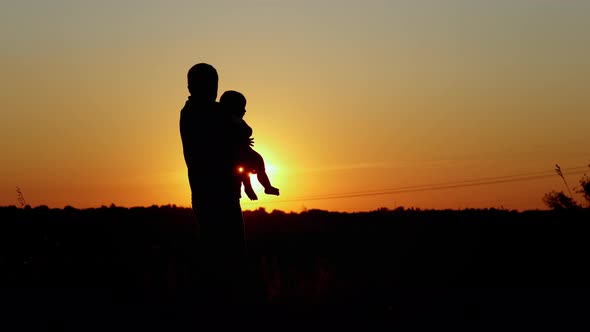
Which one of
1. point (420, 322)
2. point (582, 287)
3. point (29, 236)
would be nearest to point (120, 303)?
point (420, 322)

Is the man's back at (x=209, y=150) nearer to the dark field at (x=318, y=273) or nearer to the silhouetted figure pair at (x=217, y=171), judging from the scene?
the silhouetted figure pair at (x=217, y=171)

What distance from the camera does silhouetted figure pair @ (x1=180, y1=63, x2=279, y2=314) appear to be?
9.64 m

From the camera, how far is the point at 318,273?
12766 mm

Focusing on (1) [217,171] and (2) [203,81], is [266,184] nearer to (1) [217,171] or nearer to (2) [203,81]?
(1) [217,171]

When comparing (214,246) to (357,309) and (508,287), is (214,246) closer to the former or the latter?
(357,309)

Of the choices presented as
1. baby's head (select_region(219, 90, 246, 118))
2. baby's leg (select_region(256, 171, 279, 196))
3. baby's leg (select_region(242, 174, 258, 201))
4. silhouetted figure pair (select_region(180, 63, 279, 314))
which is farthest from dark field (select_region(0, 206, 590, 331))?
baby's head (select_region(219, 90, 246, 118))

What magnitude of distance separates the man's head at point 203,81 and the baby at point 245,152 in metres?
0.19

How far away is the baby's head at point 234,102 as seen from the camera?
9.95 metres

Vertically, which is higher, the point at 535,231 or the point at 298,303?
the point at 535,231

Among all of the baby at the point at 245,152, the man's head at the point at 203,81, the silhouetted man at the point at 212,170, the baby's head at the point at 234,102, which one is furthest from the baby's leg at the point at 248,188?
the man's head at the point at 203,81

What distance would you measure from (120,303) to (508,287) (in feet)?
17.4

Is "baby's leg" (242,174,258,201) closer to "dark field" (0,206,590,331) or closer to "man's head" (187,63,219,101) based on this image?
"dark field" (0,206,590,331)

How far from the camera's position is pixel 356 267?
15.1 metres

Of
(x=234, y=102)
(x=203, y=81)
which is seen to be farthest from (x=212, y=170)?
(x=203, y=81)
